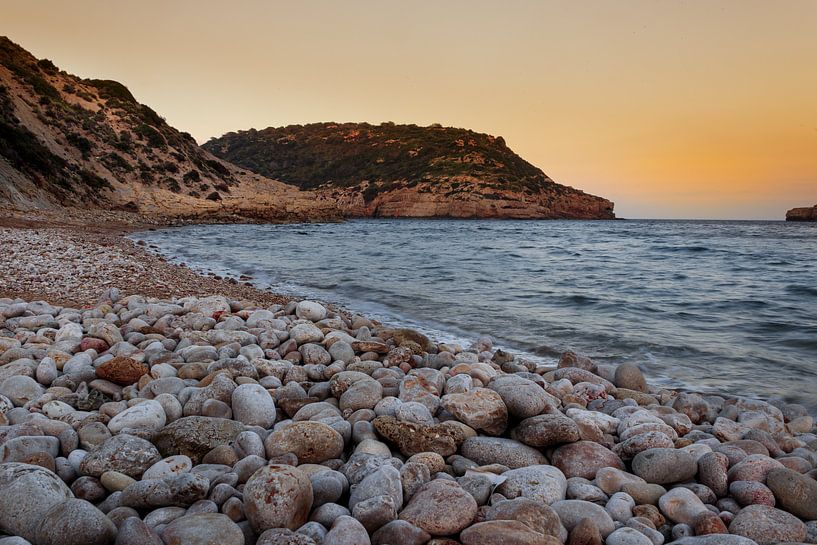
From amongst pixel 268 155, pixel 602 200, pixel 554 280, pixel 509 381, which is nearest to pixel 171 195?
pixel 554 280

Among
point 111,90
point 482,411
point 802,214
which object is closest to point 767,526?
point 482,411

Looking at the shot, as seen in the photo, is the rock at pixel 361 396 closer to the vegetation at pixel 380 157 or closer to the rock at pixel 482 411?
the rock at pixel 482 411

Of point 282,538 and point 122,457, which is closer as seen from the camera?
point 282,538

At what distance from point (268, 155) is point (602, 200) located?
61.3 meters

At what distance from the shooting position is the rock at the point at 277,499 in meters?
2.02

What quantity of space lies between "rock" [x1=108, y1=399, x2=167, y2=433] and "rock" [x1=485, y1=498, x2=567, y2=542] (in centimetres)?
185

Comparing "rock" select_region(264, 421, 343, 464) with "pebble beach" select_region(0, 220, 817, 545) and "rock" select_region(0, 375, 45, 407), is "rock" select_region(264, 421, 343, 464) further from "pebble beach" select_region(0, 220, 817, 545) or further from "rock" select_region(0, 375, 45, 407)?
"rock" select_region(0, 375, 45, 407)

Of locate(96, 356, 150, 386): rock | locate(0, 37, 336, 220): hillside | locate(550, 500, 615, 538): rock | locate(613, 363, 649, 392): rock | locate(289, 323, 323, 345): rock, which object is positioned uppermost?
locate(0, 37, 336, 220): hillside

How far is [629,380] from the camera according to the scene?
4855 millimetres

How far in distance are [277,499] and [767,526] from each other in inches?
82.4

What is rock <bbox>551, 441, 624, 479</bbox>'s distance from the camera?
282cm

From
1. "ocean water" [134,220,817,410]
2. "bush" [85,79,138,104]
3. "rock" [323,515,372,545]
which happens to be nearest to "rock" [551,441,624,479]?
"rock" [323,515,372,545]

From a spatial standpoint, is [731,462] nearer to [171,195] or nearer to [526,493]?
[526,493]

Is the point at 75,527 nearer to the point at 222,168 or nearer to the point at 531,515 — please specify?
the point at 531,515
